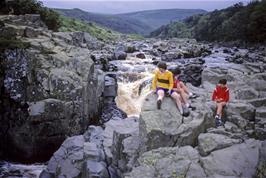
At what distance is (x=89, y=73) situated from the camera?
2300 centimetres

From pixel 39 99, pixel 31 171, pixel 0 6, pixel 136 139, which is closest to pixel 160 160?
pixel 136 139

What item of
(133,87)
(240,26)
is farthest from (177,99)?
(240,26)

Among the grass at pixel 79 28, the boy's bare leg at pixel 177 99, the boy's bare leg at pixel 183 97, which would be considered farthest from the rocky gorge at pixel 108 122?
the grass at pixel 79 28

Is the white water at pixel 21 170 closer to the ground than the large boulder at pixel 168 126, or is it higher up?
closer to the ground

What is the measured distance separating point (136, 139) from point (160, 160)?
11.4ft

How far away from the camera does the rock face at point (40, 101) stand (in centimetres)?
2003

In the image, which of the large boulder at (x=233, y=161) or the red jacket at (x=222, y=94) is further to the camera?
the red jacket at (x=222, y=94)

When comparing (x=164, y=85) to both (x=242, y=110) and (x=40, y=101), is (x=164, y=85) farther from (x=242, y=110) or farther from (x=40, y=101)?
(x=40, y=101)

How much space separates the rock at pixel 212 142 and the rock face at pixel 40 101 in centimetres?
1092

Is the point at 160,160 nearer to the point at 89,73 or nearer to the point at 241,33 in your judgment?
the point at 89,73

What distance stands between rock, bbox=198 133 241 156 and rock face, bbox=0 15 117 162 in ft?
35.8

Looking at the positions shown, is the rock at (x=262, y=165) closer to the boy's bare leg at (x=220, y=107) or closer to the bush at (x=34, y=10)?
the boy's bare leg at (x=220, y=107)

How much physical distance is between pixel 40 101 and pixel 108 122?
471 centimetres

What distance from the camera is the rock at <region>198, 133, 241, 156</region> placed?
1140 centimetres
